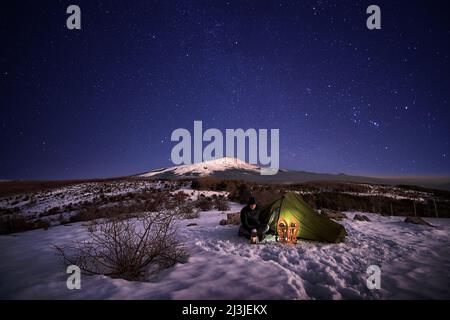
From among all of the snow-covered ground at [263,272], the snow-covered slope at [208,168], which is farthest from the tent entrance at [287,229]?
the snow-covered slope at [208,168]

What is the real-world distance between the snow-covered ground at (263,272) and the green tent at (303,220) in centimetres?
36

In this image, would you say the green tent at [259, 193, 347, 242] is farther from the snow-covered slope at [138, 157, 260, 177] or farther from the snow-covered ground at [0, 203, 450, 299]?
the snow-covered slope at [138, 157, 260, 177]

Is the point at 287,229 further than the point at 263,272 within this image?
Yes

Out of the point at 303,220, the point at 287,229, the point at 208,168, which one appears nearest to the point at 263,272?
the point at 287,229

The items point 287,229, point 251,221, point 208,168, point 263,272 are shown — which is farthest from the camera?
point 208,168

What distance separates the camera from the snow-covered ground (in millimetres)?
4043

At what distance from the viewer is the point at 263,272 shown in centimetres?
477

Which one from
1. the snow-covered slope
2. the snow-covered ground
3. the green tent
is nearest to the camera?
the snow-covered ground

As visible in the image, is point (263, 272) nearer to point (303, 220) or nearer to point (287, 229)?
point (287, 229)

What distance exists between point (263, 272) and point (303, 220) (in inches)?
124

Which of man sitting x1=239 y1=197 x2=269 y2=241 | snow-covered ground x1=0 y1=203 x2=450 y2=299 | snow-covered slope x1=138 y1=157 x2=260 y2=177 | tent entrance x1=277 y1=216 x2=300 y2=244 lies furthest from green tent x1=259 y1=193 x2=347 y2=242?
snow-covered slope x1=138 y1=157 x2=260 y2=177

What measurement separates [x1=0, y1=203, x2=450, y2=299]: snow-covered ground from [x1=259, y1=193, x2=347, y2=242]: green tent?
1.20 ft
